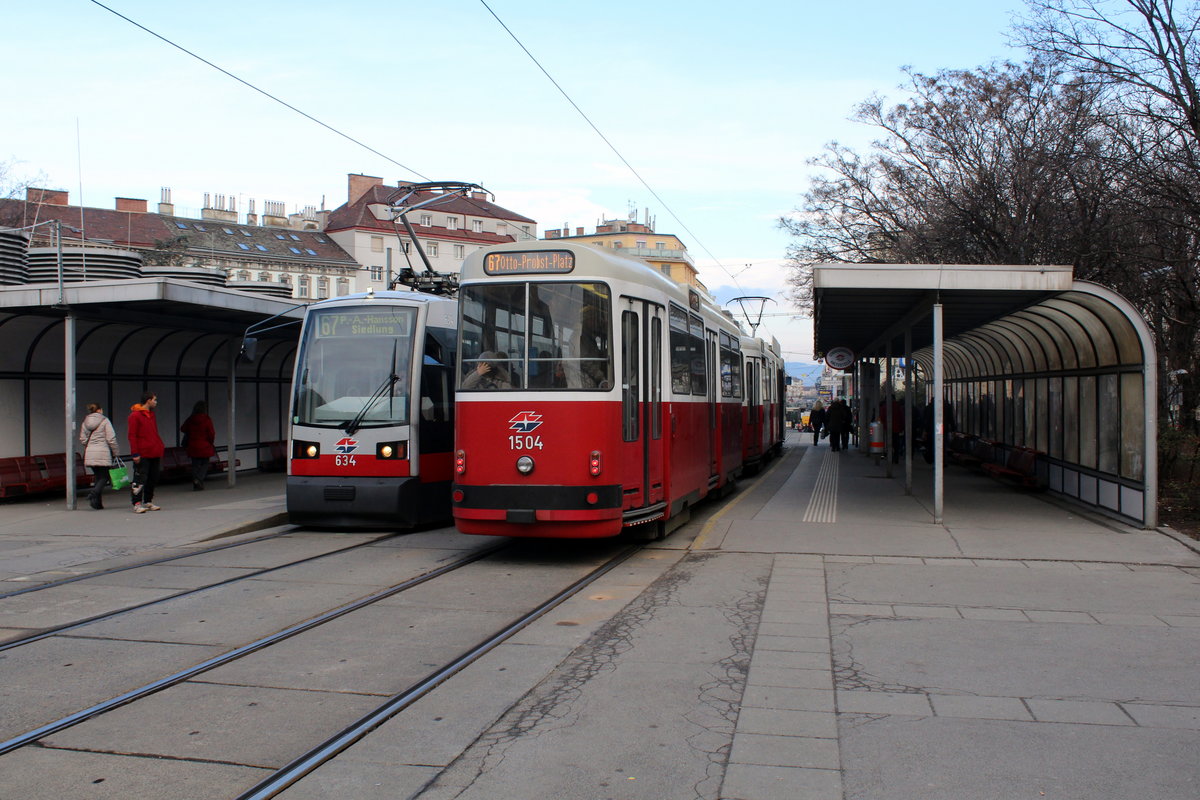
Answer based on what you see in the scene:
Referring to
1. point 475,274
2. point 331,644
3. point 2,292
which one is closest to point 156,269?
point 2,292

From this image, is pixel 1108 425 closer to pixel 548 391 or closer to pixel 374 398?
pixel 548 391

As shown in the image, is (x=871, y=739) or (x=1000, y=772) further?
(x=871, y=739)

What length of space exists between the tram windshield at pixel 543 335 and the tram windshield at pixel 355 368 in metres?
2.95

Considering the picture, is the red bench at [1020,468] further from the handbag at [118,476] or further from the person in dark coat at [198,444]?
the handbag at [118,476]

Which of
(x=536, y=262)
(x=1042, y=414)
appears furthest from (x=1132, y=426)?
(x=536, y=262)

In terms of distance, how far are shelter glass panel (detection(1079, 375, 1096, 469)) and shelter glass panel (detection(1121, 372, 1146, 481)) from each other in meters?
1.33

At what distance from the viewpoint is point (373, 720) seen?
5.40 meters

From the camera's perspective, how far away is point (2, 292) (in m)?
14.7

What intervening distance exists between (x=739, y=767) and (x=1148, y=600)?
576cm

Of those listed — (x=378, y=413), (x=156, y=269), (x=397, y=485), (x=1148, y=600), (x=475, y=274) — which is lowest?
(x=1148, y=600)

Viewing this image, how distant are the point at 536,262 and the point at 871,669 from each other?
5170mm

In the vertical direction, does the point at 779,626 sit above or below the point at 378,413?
below

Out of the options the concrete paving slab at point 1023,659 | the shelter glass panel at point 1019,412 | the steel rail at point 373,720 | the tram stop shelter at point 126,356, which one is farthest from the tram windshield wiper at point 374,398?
the shelter glass panel at point 1019,412

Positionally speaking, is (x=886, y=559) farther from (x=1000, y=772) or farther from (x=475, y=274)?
(x=1000, y=772)
